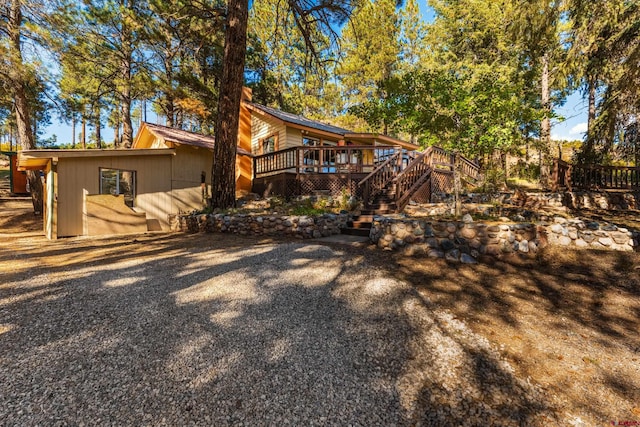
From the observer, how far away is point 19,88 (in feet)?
33.0

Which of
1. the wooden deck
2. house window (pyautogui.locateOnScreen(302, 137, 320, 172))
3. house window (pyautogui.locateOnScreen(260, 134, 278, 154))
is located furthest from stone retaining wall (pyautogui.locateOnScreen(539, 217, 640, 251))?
house window (pyautogui.locateOnScreen(260, 134, 278, 154))

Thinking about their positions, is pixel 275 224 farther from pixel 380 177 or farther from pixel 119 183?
pixel 119 183

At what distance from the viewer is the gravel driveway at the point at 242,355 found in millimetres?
1835

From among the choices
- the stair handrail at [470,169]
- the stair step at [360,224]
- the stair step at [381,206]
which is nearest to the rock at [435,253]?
the stair step at [360,224]

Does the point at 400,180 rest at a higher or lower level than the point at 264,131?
lower

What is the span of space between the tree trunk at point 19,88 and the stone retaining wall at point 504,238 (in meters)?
13.0

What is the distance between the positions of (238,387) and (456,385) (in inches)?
64.3

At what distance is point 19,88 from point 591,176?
21724 millimetres

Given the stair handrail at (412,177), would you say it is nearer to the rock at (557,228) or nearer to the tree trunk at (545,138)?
the rock at (557,228)

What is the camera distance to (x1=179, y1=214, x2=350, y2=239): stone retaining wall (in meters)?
7.43

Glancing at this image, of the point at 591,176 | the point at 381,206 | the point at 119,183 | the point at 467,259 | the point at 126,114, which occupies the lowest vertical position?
the point at 467,259

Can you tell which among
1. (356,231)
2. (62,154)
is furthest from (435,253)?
(62,154)

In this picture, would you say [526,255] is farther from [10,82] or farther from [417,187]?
[10,82]

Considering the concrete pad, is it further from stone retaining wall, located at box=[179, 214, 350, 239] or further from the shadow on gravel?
the shadow on gravel
